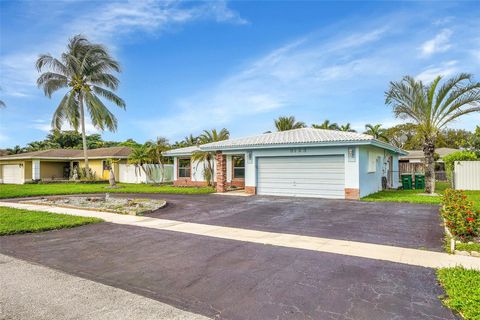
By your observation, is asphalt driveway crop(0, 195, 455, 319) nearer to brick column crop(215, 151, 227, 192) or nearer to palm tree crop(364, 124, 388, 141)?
brick column crop(215, 151, 227, 192)

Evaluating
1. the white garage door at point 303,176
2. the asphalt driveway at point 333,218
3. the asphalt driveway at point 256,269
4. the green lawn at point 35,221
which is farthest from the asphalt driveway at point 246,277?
the white garage door at point 303,176

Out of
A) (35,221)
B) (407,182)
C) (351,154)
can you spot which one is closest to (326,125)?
(407,182)

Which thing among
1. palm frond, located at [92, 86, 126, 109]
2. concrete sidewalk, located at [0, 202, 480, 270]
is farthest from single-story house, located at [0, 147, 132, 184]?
concrete sidewalk, located at [0, 202, 480, 270]

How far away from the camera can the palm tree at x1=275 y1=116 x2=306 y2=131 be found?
3400 centimetres

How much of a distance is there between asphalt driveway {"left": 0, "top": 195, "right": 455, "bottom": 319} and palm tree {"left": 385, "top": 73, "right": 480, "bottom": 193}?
28.4 feet

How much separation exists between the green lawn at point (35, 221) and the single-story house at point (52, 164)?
63.6 feet

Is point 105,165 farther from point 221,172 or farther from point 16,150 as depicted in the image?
point 16,150

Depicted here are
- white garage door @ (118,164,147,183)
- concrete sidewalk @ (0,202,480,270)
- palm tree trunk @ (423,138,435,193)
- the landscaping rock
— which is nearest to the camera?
concrete sidewalk @ (0,202,480,270)

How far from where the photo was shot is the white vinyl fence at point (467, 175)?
18625mm

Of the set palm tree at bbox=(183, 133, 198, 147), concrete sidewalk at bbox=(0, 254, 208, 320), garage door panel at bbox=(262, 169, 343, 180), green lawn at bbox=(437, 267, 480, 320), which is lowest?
concrete sidewalk at bbox=(0, 254, 208, 320)

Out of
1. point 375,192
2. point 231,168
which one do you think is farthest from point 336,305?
point 231,168

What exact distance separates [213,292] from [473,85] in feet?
55.5

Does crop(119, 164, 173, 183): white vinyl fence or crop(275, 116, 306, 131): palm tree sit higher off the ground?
crop(275, 116, 306, 131): palm tree

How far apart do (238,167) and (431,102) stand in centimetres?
1238
